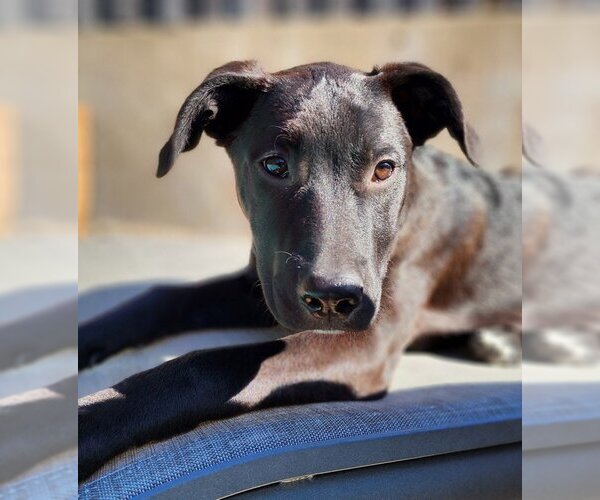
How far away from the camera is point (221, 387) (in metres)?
1.59

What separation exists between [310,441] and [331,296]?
1.18 feet

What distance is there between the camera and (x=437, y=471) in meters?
1.71

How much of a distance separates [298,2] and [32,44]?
2316 mm

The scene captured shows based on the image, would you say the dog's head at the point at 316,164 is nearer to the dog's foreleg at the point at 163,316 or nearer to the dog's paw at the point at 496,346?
the dog's foreleg at the point at 163,316

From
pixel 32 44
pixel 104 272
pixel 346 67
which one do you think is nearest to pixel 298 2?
pixel 32 44

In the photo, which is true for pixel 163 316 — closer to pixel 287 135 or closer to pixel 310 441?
pixel 310 441

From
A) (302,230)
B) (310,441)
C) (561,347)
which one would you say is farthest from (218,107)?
(561,347)

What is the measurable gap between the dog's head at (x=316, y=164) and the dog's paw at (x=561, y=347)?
990 mm

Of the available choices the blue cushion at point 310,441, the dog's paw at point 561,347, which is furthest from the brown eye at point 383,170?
the dog's paw at point 561,347

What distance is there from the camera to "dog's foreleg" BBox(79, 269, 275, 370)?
1906 mm

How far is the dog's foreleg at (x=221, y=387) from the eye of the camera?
1.49 m

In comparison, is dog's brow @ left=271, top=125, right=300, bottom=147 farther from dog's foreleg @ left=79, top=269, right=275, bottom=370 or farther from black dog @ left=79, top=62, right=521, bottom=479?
dog's foreleg @ left=79, top=269, right=275, bottom=370

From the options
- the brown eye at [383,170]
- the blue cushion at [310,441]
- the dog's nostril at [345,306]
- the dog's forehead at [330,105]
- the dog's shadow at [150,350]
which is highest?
the dog's forehead at [330,105]

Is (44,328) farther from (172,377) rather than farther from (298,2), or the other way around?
(298,2)
